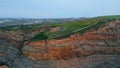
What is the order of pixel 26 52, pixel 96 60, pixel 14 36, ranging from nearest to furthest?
pixel 96 60 < pixel 26 52 < pixel 14 36

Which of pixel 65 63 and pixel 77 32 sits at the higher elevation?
pixel 77 32

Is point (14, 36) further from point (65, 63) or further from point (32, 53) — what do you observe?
point (65, 63)

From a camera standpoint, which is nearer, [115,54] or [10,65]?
[115,54]

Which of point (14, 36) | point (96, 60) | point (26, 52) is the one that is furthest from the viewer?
point (14, 36)

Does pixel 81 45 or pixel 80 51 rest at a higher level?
pixel 81 45

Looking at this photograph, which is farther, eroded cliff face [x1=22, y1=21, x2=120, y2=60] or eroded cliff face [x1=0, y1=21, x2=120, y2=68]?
→ eroded cliff face [x1=22, y1=21, x2=120, y2=60]

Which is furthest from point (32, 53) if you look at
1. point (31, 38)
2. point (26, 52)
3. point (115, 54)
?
point (115, 54)

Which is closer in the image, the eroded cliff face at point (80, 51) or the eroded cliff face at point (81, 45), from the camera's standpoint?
the eroded cliff face at point (80, 51)

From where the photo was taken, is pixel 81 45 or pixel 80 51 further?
pixel 81 45
